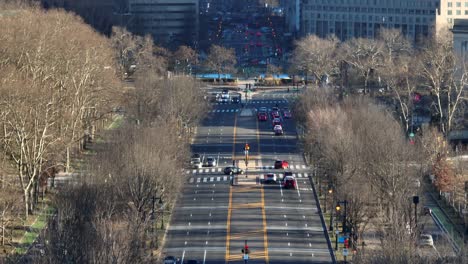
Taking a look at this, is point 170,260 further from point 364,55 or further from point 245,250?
point 364,55

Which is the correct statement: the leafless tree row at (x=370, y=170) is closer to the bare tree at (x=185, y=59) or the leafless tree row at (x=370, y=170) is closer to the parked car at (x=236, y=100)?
the parked car at (x=236, y=100)

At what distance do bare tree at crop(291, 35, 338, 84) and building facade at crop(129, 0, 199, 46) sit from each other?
2052cm

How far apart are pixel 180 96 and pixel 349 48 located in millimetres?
29909

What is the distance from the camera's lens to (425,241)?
55.5 metres

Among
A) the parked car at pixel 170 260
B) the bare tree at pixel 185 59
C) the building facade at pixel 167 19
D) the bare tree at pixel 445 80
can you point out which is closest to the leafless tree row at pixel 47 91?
the parked car at pixel 170 260

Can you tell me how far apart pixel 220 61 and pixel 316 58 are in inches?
353

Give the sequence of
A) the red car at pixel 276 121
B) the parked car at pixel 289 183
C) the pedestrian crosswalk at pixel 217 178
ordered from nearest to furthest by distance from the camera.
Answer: the parked car at pixel 289 183 → the pedestrian crosswalk at pixel 217 178 → the red car at pixel 276 121

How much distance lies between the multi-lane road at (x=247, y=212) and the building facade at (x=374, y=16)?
143ft

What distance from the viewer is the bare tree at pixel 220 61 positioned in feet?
393

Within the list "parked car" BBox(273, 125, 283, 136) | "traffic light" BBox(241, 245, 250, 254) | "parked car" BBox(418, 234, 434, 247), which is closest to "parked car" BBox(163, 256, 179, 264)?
"traffic light" BBox(241, 245, 250, 254)

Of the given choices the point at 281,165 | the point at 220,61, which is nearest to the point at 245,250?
the point at 281,165

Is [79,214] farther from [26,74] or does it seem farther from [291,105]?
[291,105]

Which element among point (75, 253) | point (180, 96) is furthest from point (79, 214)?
point (180, 96)

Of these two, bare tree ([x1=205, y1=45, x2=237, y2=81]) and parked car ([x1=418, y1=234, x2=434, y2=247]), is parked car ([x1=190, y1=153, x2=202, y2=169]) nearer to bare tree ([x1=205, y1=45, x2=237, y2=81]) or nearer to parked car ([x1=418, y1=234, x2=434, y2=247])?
parked car ([x1=418, y1=234, x2=434, y2=247])
